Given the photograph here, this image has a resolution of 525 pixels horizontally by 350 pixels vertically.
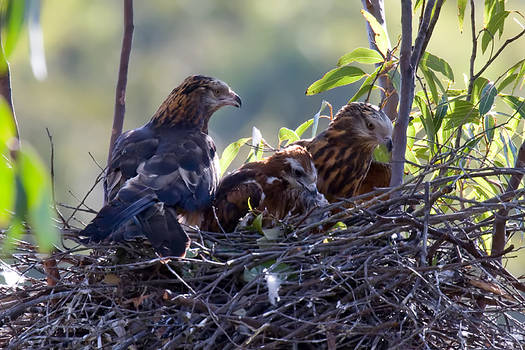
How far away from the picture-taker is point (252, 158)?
448 centimetres

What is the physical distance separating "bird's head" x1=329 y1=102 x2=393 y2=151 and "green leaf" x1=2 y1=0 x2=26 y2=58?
301 cm

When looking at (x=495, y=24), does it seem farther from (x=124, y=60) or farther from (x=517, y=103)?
(x=124, y=60)

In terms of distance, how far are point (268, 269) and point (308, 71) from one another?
25289 millimetres

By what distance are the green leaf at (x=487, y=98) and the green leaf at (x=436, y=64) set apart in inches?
8.6

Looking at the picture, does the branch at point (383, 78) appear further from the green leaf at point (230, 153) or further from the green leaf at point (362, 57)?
the green leaf at point (230, 153)

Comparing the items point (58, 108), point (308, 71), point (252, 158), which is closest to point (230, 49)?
point (308, 71)

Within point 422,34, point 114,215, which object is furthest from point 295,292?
point 422,34

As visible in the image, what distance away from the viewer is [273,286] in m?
2.75

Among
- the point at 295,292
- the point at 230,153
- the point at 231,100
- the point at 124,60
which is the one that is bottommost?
the point at 295,292

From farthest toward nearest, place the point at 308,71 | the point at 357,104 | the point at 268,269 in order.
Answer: the point at 308,71
the point at 357,104
the point at 268,269

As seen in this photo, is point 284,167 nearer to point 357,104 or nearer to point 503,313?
point 357,104

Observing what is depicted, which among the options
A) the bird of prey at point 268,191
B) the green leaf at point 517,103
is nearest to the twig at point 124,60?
the bird of prey at point 268,191

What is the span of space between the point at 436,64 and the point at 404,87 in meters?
0.48

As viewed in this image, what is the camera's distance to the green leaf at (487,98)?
341 cm
